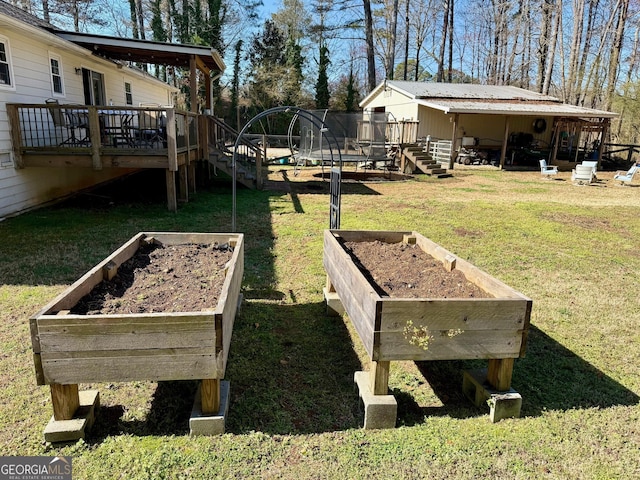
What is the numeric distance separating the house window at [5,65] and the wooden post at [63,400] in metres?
7.34

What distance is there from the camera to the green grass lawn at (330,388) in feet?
8.10

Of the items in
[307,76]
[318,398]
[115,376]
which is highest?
[307,76]

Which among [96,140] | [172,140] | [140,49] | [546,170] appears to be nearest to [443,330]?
[172,140]

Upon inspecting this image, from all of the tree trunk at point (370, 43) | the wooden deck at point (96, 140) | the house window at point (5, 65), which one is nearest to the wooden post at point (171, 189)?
the wooden deck at point (96, 140)

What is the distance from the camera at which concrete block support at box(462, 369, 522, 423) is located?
2828mm

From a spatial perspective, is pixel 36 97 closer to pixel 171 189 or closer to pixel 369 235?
pixel 171 189

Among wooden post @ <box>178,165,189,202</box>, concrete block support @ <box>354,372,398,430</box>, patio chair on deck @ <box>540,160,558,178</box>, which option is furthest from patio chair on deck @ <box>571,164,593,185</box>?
concrete block support @ <box>354,372,398,430</box>

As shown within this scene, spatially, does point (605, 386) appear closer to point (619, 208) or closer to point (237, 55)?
point (619, 208)

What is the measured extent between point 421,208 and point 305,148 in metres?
5.70

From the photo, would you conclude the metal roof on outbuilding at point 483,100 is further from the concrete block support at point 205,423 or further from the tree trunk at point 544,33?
the concrete block support at point 205,423

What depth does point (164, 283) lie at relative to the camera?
3586mm

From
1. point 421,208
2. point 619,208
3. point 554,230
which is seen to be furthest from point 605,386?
point 619,208

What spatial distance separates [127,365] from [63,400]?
0.46m

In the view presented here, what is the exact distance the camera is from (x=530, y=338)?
4.04m
